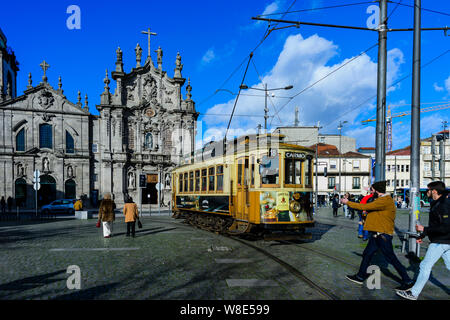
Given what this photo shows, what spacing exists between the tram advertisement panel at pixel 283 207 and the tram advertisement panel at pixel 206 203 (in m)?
2.29

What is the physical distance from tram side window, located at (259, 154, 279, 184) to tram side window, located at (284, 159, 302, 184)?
0.31m

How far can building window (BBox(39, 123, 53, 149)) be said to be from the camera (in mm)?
37875

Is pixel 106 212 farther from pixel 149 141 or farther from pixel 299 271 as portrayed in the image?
pixel 149 141

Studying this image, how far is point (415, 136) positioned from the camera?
952cm

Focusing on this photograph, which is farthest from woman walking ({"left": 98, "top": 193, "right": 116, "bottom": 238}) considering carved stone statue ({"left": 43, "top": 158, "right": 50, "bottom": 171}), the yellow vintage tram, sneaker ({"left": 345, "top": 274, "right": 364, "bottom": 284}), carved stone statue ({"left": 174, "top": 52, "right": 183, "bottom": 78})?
carved stone statue ({"left": 174, "top": 52, "right": 183, "bottom": 78})

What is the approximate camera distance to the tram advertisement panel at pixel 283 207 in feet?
34.3

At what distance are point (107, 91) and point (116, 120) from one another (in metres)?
3.59

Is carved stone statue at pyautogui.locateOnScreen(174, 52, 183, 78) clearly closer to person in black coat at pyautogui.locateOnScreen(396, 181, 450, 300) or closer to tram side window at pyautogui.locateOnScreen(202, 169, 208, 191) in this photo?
tram side window at pyautogui.locateOnScreen(202, 169, 208, 191)

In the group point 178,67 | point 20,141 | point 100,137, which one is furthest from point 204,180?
point 178,67

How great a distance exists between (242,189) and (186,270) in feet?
14.6

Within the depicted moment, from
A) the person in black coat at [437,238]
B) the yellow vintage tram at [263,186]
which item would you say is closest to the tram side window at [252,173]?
the yellow vintage tram at [263,186]
